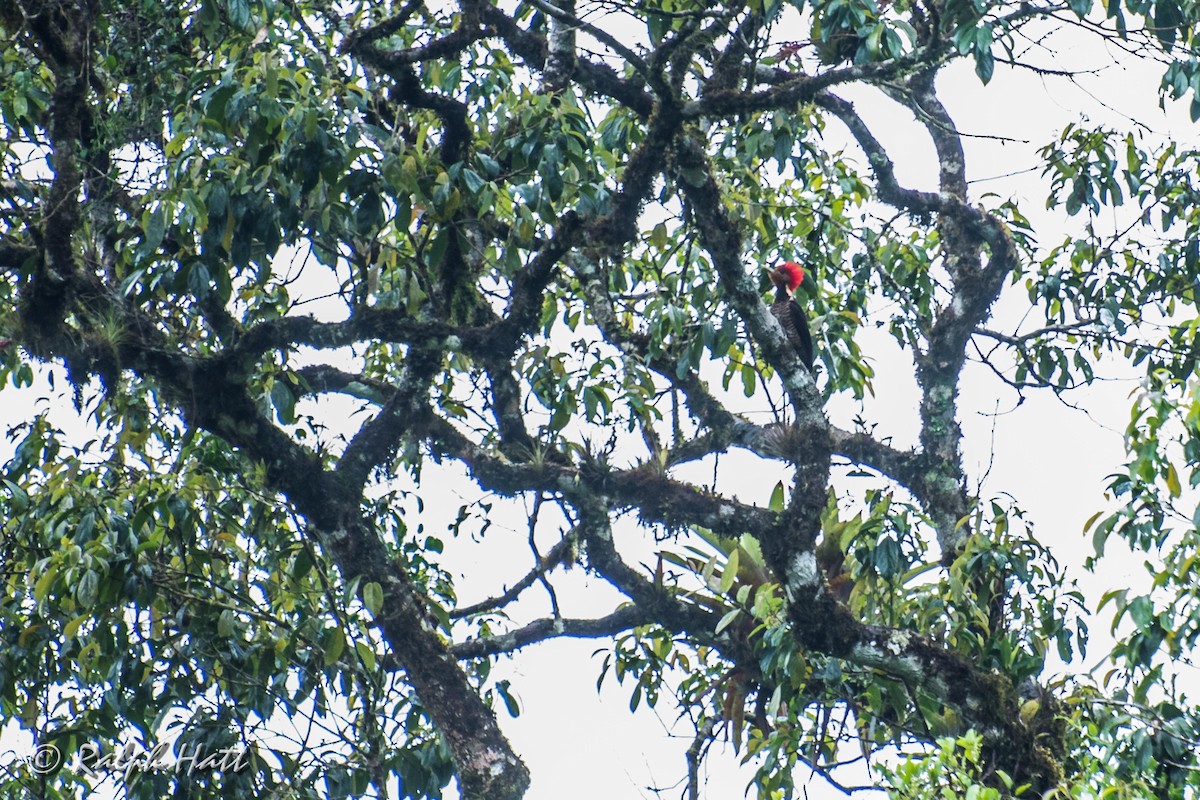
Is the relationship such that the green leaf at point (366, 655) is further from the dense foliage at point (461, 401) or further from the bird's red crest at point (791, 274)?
the bird's red crest at point (791, 274)

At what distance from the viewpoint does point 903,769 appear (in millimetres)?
3205

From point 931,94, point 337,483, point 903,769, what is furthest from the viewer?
point 931,94

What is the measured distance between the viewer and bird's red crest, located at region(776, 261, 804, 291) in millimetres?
6465

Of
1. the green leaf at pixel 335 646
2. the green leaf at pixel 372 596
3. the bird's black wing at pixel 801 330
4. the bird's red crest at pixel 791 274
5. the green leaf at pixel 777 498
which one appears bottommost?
the green leaf at pixel 335 646

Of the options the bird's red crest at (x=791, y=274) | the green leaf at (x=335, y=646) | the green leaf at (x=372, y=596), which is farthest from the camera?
the bird's red crest at (x=791, y=274)

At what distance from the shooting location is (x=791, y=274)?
6.49 meters

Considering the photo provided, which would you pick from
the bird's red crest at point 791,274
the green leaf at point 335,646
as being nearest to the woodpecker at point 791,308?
the bird's red crest at point 791,274

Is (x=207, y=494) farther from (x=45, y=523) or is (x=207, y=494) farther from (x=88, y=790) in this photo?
(x=88, y=790)

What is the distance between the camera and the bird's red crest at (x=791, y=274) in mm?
6465

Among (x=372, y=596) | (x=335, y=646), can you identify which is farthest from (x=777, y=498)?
(x=335, y=646)

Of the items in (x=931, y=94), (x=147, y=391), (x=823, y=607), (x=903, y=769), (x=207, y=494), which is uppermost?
(x=931, y=94)

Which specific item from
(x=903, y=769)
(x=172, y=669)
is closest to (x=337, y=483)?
(x=172, y=669)

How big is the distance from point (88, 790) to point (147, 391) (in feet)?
5.20

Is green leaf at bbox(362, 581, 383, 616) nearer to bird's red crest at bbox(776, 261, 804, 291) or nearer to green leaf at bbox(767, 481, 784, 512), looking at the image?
green leaf at bbox(767, 481, 784, 512)
